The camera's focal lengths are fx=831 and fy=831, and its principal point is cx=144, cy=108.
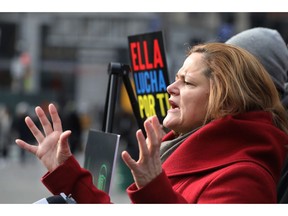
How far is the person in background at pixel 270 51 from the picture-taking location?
307 cm

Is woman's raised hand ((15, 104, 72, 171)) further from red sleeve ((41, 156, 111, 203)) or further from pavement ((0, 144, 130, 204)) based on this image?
pavement ((0, 144, 130, 204))

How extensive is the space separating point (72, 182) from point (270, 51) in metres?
0.99

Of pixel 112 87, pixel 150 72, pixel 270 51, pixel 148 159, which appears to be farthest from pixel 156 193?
pixel 150 72

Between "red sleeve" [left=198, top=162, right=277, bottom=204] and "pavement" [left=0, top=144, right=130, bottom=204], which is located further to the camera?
"pavement" [left=0, top=144, right=130, bottom=204]

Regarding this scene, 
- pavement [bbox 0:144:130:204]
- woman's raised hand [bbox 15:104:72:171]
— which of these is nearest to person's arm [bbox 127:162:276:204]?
woman's raised hand [bbox 15:104:72:171]

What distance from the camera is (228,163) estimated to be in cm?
234

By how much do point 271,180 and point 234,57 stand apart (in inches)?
15.4

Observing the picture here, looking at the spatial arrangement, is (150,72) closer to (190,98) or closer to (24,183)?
(190,98)

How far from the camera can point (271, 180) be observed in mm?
2324

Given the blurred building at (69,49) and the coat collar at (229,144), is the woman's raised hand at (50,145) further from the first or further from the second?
→ the blurred building at (69,49)

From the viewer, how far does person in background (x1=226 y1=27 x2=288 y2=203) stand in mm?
3068

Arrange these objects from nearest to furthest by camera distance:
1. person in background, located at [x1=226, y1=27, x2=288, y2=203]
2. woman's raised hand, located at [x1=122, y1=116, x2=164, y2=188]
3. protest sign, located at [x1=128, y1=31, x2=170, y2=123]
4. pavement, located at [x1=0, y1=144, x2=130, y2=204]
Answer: woman's raised hand, located at [x1=122, y1=116, x2=164, y2=188]
person in background, located at [x1=226, y1=27, x2=288, y2=203]
protest sign, located at [x1=128, y1=31, x2=170, y2=123]
pavement, located at [x1=0, y1=144, x2=130, y2=204]

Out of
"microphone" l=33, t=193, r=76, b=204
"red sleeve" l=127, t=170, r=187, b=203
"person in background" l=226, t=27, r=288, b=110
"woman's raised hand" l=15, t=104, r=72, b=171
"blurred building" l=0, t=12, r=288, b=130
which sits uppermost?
"person in background" l=226, t=27, r=288, b=110
